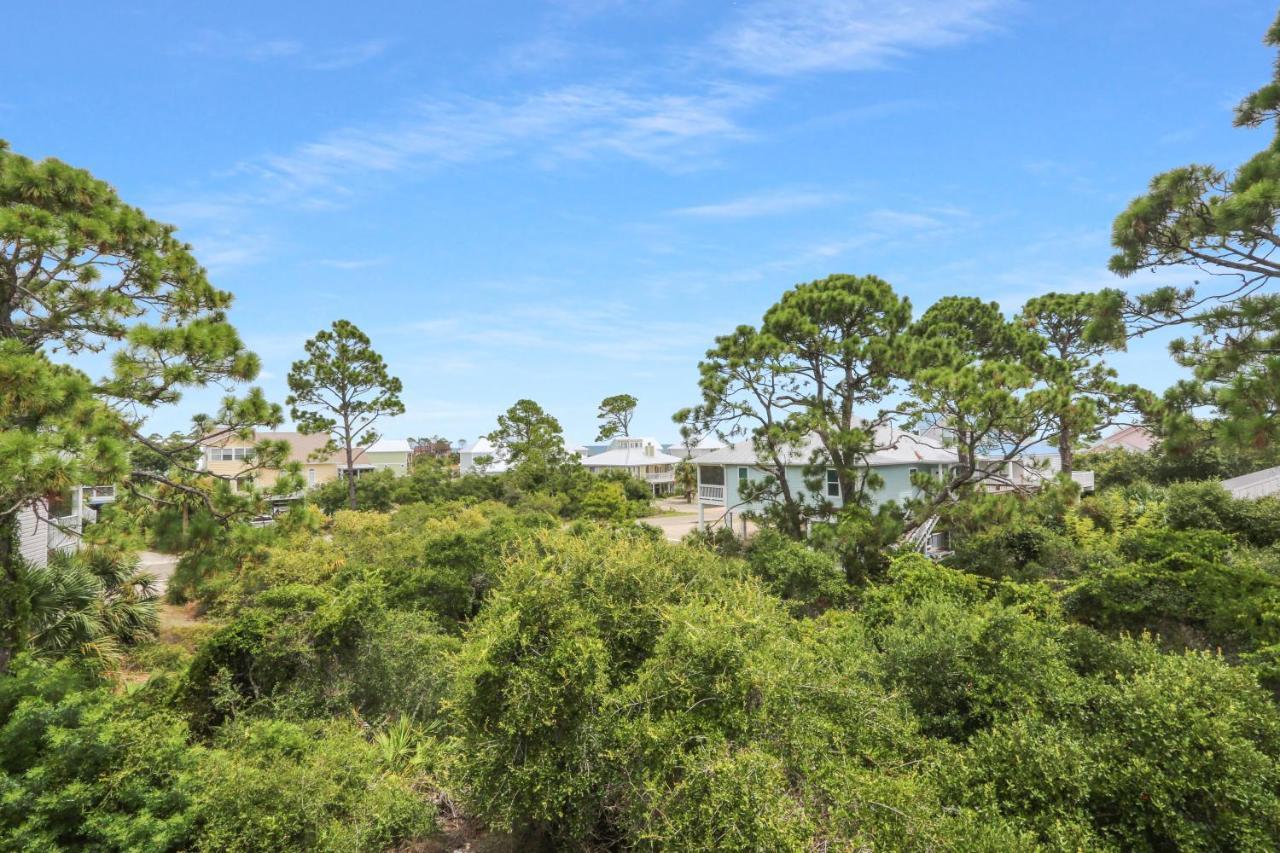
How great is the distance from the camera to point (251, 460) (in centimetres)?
888

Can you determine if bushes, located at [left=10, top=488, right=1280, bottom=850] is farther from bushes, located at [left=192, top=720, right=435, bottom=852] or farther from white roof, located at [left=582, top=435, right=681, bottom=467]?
white roof, located at [left=582, top=435, right=681, bottom=467]

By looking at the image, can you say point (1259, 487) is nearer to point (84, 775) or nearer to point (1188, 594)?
point (1188, 594)

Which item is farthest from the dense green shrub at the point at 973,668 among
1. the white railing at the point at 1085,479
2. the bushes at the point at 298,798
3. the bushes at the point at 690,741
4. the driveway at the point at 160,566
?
the driveway at the point at 160,566

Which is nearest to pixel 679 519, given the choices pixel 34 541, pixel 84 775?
pixel 34 541

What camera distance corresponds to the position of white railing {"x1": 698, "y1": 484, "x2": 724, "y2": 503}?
24.7m

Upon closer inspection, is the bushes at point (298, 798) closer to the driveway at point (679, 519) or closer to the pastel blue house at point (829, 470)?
the pastel blue house at point (829, 470)

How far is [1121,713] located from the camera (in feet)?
17.7

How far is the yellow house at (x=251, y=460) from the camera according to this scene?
344 inches

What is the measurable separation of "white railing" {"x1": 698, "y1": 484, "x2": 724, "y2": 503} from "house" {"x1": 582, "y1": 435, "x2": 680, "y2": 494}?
17668mm

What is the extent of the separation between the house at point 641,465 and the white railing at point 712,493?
17668 mm

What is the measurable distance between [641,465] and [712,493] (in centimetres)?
2143

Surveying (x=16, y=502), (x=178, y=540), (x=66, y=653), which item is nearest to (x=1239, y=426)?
(x=178, y=540)

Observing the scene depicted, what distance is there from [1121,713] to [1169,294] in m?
7.24

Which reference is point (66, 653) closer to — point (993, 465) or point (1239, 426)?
point (1239, 426)
